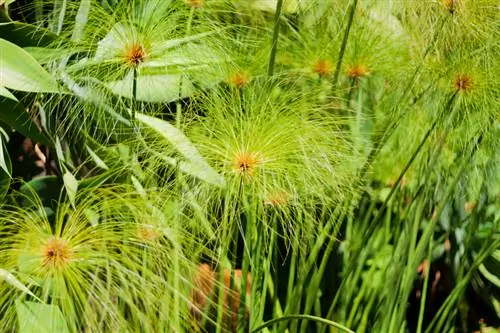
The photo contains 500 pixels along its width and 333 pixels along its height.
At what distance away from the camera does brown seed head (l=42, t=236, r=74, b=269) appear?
102 centimetres

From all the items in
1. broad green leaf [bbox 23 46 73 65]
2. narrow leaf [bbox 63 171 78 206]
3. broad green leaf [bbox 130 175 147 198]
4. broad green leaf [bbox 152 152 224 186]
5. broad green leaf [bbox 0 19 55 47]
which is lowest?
narrow leaf [bbox 63 171 78 206]

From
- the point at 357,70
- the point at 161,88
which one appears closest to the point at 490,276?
the point at 357,70

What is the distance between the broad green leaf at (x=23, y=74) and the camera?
121cm

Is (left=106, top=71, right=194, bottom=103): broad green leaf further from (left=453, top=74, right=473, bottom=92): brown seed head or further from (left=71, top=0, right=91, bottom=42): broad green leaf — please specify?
(left=453, top=74, right=473, bottom=92): brown seed head

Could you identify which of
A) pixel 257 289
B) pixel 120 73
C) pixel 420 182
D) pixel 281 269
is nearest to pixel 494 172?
pixel 420 182

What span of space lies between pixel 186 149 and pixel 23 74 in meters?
0.24

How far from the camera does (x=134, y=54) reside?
1.14m

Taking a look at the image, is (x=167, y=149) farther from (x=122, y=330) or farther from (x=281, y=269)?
(x=281, y=269)

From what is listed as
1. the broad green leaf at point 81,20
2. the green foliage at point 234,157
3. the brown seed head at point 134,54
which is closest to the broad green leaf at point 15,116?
the green foliage at point 234,157

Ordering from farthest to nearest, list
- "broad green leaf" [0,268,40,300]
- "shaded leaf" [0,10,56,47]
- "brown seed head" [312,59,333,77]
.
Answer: "brown seed head" [312,59,333,77] → "shaded leaf" [0,10,56,47] → "broad green leaf" [0,268,40,300]

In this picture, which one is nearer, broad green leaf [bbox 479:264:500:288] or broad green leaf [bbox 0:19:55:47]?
broad green leaf [bbox 0:19:55:47]

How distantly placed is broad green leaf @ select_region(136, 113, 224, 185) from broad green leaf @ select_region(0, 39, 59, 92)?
130mm

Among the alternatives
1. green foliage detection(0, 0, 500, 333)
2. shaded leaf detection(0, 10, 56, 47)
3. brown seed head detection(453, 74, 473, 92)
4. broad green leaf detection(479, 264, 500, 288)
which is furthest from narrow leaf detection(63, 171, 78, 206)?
broad green leaf detection(479, 264, 500, 288)

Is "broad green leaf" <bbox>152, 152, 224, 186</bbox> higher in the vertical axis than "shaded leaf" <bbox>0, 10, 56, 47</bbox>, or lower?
lower
